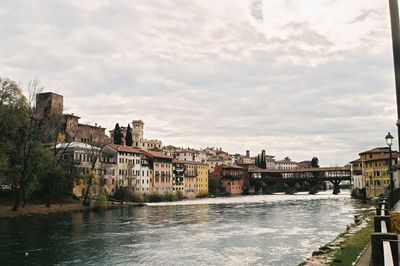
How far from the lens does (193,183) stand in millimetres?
121438

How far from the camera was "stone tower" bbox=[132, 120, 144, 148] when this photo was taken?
14616 centimetres

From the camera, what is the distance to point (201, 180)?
4988 inches

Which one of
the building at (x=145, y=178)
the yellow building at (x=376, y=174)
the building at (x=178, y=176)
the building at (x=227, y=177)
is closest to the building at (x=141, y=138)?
the building at (x=227, y=177)

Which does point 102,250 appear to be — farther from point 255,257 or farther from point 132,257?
point 255,257

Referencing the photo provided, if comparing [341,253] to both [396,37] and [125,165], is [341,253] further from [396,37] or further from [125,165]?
[125,165]

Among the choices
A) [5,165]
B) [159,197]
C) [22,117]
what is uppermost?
[22,117]

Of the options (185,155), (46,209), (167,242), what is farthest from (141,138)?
(167,242)

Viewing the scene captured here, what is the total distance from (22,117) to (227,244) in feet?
112

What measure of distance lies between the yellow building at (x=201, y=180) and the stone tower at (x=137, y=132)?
28.8 meters

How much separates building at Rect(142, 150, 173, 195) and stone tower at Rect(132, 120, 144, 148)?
3831cm

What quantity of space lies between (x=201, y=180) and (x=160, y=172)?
80.5 feet

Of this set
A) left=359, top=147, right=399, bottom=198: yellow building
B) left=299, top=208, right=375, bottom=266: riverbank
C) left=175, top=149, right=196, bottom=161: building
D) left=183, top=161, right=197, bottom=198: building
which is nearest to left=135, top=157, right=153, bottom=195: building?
left=183, top=161, right=197, bottom=198: building

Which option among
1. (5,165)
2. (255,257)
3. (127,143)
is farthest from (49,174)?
(127,143)

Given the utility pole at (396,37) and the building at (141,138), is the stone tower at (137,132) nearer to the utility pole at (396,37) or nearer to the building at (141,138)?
the building at (141,138)
